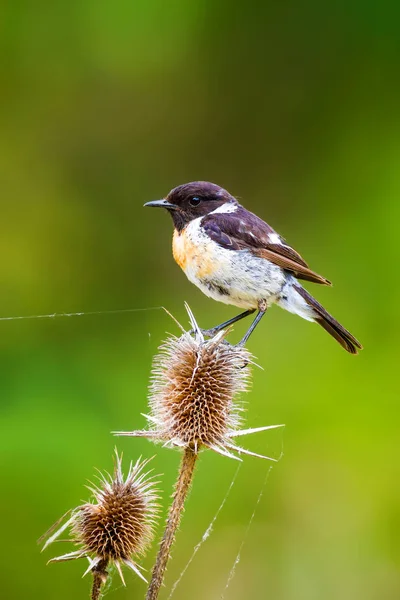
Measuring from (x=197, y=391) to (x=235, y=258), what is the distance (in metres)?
0.76

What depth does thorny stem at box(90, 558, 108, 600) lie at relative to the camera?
6.42ft

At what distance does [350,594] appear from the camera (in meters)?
5.10

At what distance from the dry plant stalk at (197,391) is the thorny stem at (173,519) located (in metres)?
0.07

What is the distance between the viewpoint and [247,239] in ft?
10.6

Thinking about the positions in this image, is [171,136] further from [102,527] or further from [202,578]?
[102,527]

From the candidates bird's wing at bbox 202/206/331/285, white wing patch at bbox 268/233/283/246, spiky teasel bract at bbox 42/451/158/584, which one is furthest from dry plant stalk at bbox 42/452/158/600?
white wing patch at bbox 268/233/283/246

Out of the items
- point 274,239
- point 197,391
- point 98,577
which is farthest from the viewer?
point 274,239

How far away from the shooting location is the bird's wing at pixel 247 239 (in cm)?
320

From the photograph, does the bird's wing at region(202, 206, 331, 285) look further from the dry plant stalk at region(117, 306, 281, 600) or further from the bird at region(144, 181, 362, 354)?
the dry plant stalk at region(117, 306, 281, 600)

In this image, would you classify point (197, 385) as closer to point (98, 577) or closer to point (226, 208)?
point (98, 577)

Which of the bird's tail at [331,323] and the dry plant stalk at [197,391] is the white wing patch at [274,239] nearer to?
the bird's tail at [331,323]

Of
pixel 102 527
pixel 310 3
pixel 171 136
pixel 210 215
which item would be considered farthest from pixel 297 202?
pixel 102 527

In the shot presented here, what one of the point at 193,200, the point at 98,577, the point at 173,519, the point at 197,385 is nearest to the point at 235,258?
the point at 193,200

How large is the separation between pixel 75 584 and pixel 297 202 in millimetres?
3506
